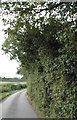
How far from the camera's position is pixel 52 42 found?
3.68m

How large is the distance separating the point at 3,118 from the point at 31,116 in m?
0.59

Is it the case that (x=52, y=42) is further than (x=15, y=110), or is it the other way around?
(x=15, y=110)

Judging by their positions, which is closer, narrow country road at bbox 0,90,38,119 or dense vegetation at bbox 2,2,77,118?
dense vegetation at bbox 2,2,77,118

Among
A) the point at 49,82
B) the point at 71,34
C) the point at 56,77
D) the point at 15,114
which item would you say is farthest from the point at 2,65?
the point at 71,34

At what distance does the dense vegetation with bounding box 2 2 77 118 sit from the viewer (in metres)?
2.94

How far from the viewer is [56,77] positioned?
339cm

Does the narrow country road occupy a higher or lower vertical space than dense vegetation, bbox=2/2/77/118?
lower

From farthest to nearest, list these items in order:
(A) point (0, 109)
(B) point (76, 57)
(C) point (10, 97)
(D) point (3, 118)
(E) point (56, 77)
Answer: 1. (C) point (10, 97)
2. (A) point (0, 109)
3. (D) point (3, 118)
4. (E) point (56, 77)
5. (B) point (76, 57)

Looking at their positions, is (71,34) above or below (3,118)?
above

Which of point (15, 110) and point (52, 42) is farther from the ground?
point (52, 42)

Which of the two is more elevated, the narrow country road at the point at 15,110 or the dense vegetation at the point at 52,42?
the dense vegetation at the point at 52,42

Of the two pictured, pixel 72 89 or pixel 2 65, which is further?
pixel 2 65

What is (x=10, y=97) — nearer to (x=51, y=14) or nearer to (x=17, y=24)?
(x=17, y=24)

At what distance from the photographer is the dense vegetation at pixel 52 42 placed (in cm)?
294
